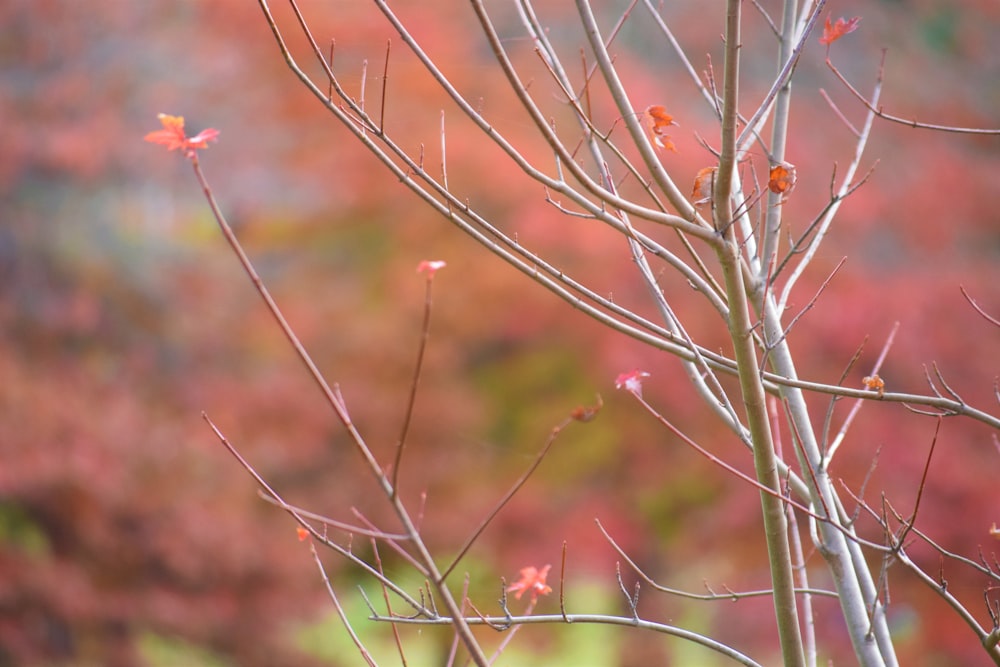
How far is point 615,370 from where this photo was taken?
3.72m

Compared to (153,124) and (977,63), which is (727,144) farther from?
(977,63)

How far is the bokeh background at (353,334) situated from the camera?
3.14m

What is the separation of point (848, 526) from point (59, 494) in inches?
113

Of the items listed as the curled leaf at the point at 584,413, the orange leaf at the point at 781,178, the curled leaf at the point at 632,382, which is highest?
the orange leaf at the point at 781,178

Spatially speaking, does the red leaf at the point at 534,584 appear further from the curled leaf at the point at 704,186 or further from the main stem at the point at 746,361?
the curled leaf at the point at 704,186

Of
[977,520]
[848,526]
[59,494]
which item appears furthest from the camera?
[59,494]

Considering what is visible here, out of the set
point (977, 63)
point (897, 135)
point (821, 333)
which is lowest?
point (821, 333)

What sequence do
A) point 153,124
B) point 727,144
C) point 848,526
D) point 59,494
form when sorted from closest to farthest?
point 727,144 → point 848,526 → point 59,494 → point 153,124

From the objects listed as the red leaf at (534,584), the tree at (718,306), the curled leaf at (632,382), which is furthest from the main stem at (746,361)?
the red leaf at (534,584)

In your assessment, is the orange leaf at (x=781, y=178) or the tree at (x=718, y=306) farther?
the orange leaf at (x=781, y=178)

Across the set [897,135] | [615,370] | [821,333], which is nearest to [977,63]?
[897,135]

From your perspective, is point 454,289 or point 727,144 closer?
point 727,144

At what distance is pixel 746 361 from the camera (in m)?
0.86

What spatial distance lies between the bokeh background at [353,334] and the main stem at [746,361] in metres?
2.06
